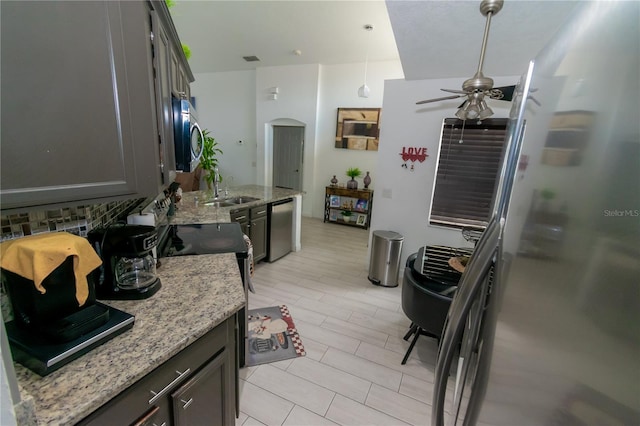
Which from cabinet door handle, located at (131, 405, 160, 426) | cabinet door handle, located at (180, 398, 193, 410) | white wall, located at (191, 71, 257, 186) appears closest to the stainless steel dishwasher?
cabinet door handle, located at (180, 398, 193, 410)

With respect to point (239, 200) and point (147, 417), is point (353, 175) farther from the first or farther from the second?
point (147, 417)

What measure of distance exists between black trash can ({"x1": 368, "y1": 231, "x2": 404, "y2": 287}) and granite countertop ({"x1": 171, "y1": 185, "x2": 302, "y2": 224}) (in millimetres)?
1348

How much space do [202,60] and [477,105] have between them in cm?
584

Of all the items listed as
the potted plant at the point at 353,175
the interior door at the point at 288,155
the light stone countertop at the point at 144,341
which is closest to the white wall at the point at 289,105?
the interior door at the point at 288,155

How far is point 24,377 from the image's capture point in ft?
2.44

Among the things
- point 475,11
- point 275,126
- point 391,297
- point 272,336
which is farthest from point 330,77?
point 272,336

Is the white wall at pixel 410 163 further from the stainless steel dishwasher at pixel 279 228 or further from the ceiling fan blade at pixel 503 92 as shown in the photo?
the stainless steel dishwasher at pixel 279 228

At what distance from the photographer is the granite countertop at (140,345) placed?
2.24ft

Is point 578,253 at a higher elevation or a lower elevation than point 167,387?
higher

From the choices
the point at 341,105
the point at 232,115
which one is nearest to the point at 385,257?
the point at 341,105

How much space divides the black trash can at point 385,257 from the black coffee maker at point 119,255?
247 cm

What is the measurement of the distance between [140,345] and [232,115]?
653cm

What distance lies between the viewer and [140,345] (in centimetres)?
88

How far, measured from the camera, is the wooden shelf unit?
558 cm
